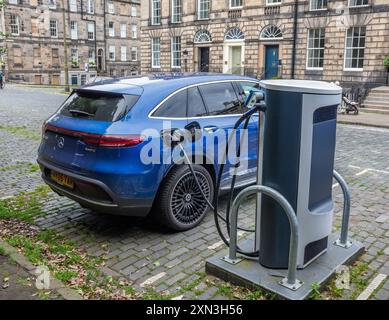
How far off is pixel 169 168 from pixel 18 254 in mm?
1924

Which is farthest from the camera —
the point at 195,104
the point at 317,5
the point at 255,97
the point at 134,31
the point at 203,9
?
the point at 134,31

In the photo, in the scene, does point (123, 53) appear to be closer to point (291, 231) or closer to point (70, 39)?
point (70, 39)

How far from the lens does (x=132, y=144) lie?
4.64m

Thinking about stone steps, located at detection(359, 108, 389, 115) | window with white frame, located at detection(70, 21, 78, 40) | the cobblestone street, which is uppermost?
window with white frame, located at detection(70, 21, 78, 40)

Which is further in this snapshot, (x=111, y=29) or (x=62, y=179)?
(x=111, y=29)

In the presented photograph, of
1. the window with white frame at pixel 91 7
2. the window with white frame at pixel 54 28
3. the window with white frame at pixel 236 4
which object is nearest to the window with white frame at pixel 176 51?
the window with white frame at pixel 236 4

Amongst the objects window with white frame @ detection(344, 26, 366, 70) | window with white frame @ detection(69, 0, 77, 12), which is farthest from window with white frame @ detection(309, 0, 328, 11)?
window with white frame @ detection(69, 0, 77, 12)

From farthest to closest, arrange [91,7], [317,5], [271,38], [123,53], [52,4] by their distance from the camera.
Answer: [123,53] < [91,7] < [52,4] < [271,38] < [317,5]

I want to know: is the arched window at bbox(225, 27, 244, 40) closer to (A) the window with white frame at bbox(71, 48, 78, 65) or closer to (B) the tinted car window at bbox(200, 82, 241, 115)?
(B) the tinted car window at bbox(200, 82, 241, 115)

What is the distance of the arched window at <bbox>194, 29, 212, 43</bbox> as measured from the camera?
1316 inches

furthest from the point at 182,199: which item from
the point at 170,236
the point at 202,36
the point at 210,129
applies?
the point at 202,36

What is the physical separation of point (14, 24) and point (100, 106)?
5989 cm

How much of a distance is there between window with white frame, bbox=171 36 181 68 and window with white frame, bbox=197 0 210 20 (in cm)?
324

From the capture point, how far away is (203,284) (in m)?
4.04
